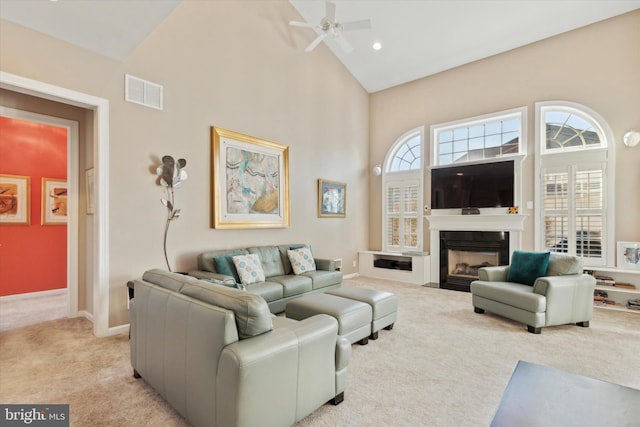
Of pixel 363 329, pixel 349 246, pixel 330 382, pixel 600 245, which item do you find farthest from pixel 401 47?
pixel 330 382

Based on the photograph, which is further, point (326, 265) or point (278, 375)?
point (326, 265)

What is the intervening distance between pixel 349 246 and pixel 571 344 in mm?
4112

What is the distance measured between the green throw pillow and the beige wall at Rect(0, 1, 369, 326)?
3193 mm

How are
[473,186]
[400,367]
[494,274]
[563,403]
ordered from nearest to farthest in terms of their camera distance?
[563,403] → [400,367] → [494,274] → [473,186]

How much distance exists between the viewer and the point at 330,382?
1950 mm

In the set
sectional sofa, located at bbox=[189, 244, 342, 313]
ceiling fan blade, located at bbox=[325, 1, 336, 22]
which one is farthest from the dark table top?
ceiling fan blade, located at bbox=[325, 1, 336, 22]

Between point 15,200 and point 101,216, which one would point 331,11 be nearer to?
point 101,216

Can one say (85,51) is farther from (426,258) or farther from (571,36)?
(571,36)

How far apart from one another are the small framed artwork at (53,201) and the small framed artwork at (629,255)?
345 inches

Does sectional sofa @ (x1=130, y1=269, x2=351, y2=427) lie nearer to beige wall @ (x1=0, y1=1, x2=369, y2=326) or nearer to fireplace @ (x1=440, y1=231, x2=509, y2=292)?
beige wall @ (x1=0, y1=1, x2=369, y2=326)

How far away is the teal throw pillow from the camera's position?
12.6ft

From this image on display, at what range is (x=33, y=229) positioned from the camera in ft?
15.8

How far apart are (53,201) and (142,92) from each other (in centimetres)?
299

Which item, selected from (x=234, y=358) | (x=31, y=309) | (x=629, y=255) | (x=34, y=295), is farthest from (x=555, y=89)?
(x=34, y=295)
